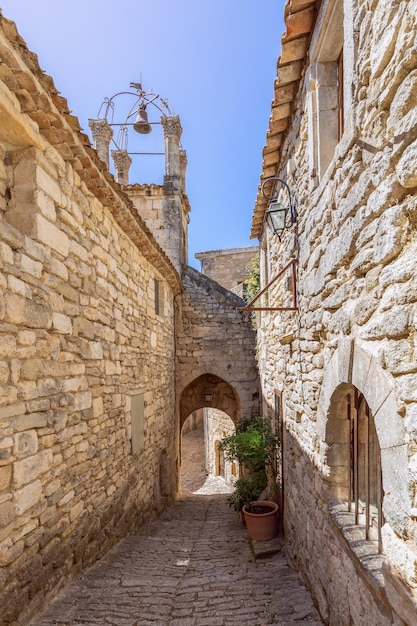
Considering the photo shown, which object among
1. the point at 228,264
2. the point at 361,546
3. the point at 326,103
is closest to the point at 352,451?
the point at 361,546

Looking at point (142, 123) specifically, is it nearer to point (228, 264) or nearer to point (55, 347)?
point (55, 347)

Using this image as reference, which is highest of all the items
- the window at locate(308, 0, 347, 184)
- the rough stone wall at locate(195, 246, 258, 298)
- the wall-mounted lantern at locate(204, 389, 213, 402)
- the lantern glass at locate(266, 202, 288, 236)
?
the rough stone wall at locate(195, 246, 258, 298)

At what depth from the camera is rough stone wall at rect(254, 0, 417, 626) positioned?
180 centimetres

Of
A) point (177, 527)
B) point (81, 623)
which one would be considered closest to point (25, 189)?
point (81, 623)

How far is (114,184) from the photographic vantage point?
4484 mm

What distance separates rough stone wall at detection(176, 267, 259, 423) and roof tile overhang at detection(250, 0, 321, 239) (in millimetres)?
4769

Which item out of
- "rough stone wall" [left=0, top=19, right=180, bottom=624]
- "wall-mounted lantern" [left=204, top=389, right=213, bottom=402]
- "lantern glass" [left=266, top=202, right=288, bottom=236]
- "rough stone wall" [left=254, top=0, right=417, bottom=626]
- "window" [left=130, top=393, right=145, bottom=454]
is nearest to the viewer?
"rough stone wall" [left=254, top=0, right=417, bottom=626]

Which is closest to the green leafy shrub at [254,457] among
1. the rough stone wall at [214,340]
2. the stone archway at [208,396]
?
the rough stone wall at [214,340]

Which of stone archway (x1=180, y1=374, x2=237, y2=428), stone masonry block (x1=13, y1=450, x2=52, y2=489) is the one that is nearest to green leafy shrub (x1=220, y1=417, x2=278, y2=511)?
stone masonry block (x1=13, y1=450, x2=52, y2=489)

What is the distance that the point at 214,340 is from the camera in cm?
990

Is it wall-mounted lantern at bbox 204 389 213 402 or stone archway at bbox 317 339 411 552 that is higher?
stone archway at bbox 317 339 411 552

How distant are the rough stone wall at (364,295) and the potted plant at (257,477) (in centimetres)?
142

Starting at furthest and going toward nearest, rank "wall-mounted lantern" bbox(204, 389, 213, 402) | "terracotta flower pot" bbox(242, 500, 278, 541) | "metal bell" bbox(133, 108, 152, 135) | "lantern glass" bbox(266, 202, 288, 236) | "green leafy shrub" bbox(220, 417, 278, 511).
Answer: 1. "wall-mounted lantern" bbox(204, 389, 213, 402)
2. "metal bell" bbox(133, 108, 152, 135)
3. "green leafy shrub" bbox(220, 417, 278, 511)
4. "terracotta flower pot" bbox(242, 500, 278, 541)
5. "lantern glass" bbox(266, 202, 288, 236)

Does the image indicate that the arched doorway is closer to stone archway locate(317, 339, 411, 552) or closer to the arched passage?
the arched passage
